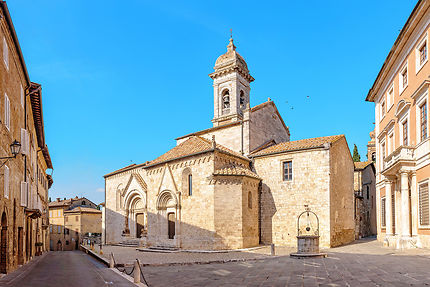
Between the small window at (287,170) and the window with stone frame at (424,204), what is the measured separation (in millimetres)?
8926

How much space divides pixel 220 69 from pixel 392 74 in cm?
1612

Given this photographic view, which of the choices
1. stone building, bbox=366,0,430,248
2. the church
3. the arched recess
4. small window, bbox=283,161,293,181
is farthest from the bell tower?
stone building, bbox=366,0,430,248

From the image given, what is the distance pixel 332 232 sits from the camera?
23.2 meters

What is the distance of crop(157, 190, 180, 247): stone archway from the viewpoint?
24.7m

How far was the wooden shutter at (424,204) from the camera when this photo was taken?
54.4 ft

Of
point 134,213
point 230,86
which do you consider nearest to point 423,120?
point 230,86

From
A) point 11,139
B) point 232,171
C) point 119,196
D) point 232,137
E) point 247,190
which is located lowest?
point 119,196

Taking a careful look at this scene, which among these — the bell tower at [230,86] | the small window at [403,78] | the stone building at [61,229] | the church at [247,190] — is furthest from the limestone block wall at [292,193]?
the stone building at [61,229]

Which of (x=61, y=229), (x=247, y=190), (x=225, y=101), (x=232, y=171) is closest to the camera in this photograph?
(x=232, y=171)

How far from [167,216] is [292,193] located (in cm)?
903

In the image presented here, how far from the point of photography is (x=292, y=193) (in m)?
24.6

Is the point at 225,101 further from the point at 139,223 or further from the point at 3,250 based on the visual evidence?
the point at 3,250

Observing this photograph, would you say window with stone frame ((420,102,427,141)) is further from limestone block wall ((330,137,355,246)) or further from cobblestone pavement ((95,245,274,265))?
cobblestone pavement ((95,245,274,265))

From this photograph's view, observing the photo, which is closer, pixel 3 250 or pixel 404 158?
pixel 3 250
